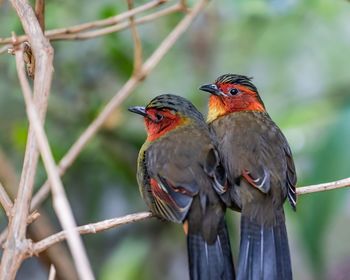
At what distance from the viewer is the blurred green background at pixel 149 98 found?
435cm

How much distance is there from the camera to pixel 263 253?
10.0 feet

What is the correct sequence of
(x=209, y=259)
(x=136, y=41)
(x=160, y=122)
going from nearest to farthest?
(x=209, y=259) < (x=136, y=41) < (x=160, y=122)

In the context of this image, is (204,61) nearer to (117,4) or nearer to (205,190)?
(117,4)

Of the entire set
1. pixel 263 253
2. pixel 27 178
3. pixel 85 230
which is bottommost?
pixel 263 253

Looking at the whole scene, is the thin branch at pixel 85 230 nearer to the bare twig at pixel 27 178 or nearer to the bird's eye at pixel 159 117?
the bare twig at pixel 27 178

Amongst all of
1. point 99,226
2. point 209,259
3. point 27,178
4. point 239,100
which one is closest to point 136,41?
point 239,100

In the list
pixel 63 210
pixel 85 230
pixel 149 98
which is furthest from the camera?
pixel 149 98

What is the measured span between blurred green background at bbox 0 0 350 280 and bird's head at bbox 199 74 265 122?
0.62 metres

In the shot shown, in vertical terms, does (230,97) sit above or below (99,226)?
above

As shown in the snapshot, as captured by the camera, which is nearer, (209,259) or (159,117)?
(209,259)

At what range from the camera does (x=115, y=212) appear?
5.36 metres

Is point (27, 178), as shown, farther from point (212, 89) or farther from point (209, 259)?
Answer: point (212, 89)

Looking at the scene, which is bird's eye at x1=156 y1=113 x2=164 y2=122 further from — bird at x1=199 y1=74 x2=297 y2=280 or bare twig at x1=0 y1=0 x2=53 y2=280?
bare twig at x1=0 y1=0 x2=53 y2=280

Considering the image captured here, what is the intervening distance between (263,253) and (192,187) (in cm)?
36
